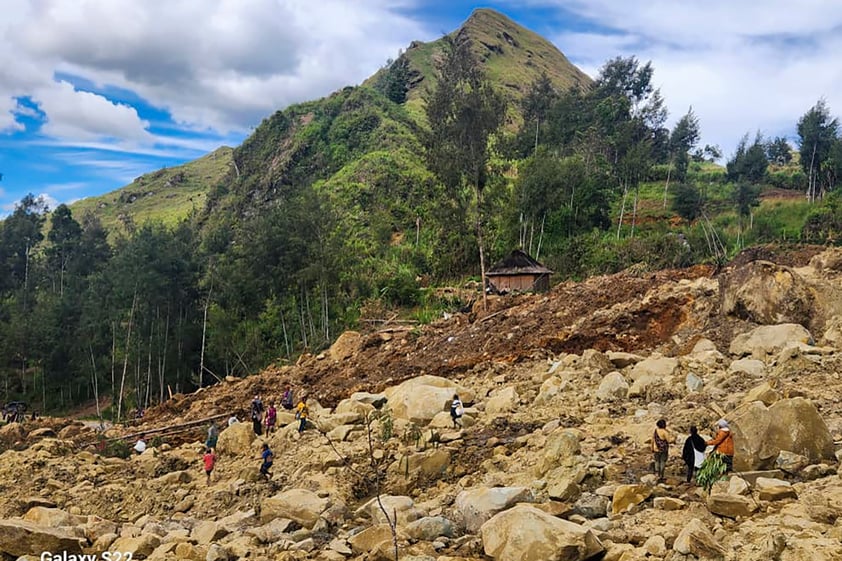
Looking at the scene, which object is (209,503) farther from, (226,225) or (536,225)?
(226,225)

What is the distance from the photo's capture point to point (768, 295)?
447 inches

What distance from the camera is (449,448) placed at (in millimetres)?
Answer: 8789

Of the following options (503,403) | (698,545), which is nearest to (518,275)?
(503,403)

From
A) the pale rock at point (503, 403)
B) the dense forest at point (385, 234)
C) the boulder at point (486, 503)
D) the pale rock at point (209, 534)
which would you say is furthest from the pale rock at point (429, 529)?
the dense forest at point (385, 234)

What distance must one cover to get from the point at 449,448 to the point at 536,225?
27298 millimetres

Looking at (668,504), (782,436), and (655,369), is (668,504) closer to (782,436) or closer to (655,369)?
(782,436)

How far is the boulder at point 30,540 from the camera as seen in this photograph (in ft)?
21.8

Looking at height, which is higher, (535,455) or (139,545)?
(535,455)

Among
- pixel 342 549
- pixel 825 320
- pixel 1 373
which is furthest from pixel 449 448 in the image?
pixel 1 373

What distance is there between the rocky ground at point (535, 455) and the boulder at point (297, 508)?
37 millimetres

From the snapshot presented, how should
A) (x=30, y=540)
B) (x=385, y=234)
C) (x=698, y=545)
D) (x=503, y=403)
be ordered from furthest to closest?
(x=385, y=234)
(x=503, y=403)
(x=30, y=540)
(x=698, y=545)

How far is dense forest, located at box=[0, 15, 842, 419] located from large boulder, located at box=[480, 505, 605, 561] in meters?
17.2

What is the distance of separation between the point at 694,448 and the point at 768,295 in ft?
21.9

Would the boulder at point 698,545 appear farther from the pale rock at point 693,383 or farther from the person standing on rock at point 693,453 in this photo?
the pale rock at point 693,383
